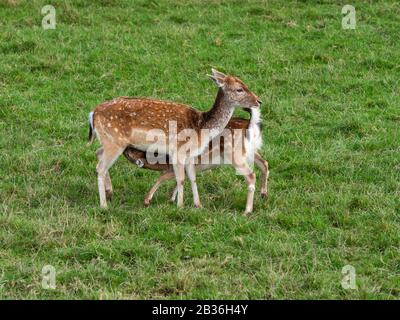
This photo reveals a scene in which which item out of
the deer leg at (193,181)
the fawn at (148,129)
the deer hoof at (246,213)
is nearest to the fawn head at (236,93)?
the fawn at (148,129)

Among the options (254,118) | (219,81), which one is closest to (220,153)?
(254,118)

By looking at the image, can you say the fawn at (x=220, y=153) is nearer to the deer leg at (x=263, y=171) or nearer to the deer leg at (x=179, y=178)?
the deer leg at (x=263, y=171)

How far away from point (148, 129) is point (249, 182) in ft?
3.97

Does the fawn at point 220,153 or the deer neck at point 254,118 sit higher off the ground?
the deer neck at point 254,118

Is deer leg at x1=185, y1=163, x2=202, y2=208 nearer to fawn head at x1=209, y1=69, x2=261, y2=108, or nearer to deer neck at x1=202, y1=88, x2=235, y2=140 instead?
deer neck at x1=202, y1=88, x2=235, y2=140

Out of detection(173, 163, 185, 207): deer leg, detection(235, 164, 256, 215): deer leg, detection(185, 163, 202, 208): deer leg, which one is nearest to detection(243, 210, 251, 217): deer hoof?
detection(235, 164, 256, 215): deer leg

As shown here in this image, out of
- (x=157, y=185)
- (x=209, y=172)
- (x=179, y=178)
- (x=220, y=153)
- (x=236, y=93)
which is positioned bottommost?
(x=209, y=172)

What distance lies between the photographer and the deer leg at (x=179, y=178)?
30.6 ft

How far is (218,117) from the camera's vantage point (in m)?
9.62

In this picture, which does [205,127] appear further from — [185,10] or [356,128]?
[185,10]

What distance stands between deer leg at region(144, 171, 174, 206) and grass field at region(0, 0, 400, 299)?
98mm

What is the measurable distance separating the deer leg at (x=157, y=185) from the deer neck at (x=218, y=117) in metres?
0.63

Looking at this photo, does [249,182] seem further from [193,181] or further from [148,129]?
[148,129]

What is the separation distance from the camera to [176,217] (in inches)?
351
